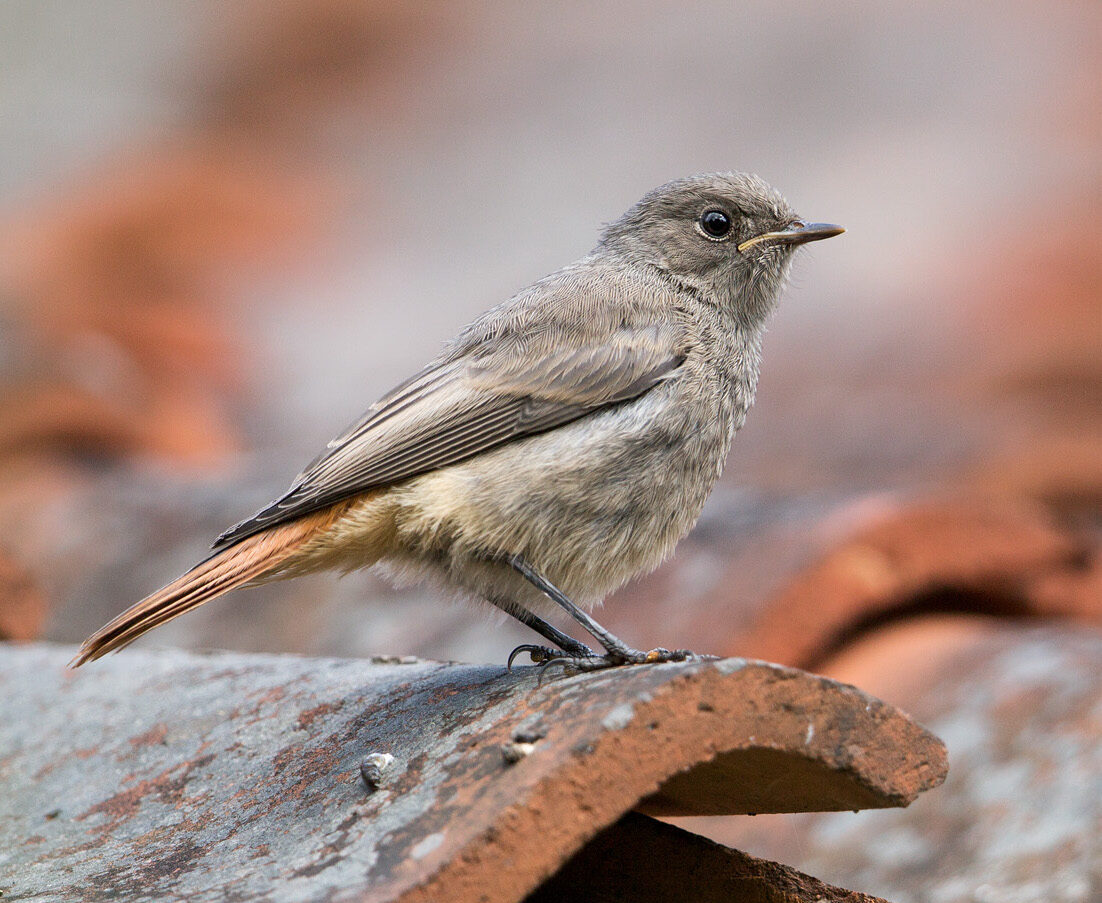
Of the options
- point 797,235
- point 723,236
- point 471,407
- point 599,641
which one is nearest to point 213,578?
point 471,407

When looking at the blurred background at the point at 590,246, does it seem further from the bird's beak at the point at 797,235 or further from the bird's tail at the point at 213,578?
the bird's tail at the point at 213,578

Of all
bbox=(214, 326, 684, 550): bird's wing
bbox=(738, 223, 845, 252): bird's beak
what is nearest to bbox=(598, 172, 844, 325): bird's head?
bbox=(738, 223, 845, 252): bird's beak

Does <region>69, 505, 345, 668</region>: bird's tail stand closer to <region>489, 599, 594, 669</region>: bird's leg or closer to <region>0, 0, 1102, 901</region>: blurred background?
<region>489, 599, 594, 669</region>: bird's leg

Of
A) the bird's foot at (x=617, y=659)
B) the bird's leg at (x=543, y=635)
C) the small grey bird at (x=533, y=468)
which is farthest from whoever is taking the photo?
the bird's leg at (x=543, y=635)

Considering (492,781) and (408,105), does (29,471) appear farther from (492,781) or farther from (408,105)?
(408,105)

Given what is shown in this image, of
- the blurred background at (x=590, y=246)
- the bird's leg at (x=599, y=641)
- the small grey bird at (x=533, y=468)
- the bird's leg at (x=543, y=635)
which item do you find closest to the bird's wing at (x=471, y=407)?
the small grey bird at (x=533, y=468)

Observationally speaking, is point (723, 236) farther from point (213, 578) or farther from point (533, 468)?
point (213, 578)
